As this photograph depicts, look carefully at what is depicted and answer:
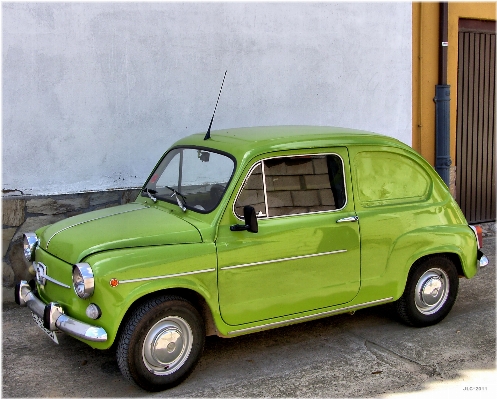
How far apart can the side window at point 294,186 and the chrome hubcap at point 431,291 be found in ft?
3.77

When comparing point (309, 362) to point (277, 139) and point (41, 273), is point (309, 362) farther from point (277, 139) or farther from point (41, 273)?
point (41, 273)

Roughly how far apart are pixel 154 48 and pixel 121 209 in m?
2.35

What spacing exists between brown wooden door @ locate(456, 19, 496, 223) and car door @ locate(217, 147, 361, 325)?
14.9 feet

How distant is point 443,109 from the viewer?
8383 millimetres

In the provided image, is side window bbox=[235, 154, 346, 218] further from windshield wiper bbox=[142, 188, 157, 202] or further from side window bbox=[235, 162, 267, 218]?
windshield wiper bbox=[142, 188, 157, 202]

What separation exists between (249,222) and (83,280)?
1.20 metres

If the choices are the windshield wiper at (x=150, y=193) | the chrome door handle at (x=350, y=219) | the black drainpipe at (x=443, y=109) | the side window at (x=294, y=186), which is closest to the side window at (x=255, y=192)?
the side window at (x=294, y=186)

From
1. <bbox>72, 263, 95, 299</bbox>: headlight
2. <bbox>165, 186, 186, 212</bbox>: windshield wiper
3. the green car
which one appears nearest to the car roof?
the green car

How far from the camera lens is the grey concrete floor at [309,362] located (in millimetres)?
4363

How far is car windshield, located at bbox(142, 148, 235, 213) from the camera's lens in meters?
4.64

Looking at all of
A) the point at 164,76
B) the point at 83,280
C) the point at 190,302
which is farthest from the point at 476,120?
the point at 83,280

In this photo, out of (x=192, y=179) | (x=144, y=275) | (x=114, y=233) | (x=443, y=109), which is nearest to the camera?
(x=144, y=275)

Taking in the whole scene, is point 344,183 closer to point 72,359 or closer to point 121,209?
point 121,209

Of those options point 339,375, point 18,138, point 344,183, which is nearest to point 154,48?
point 18,138
